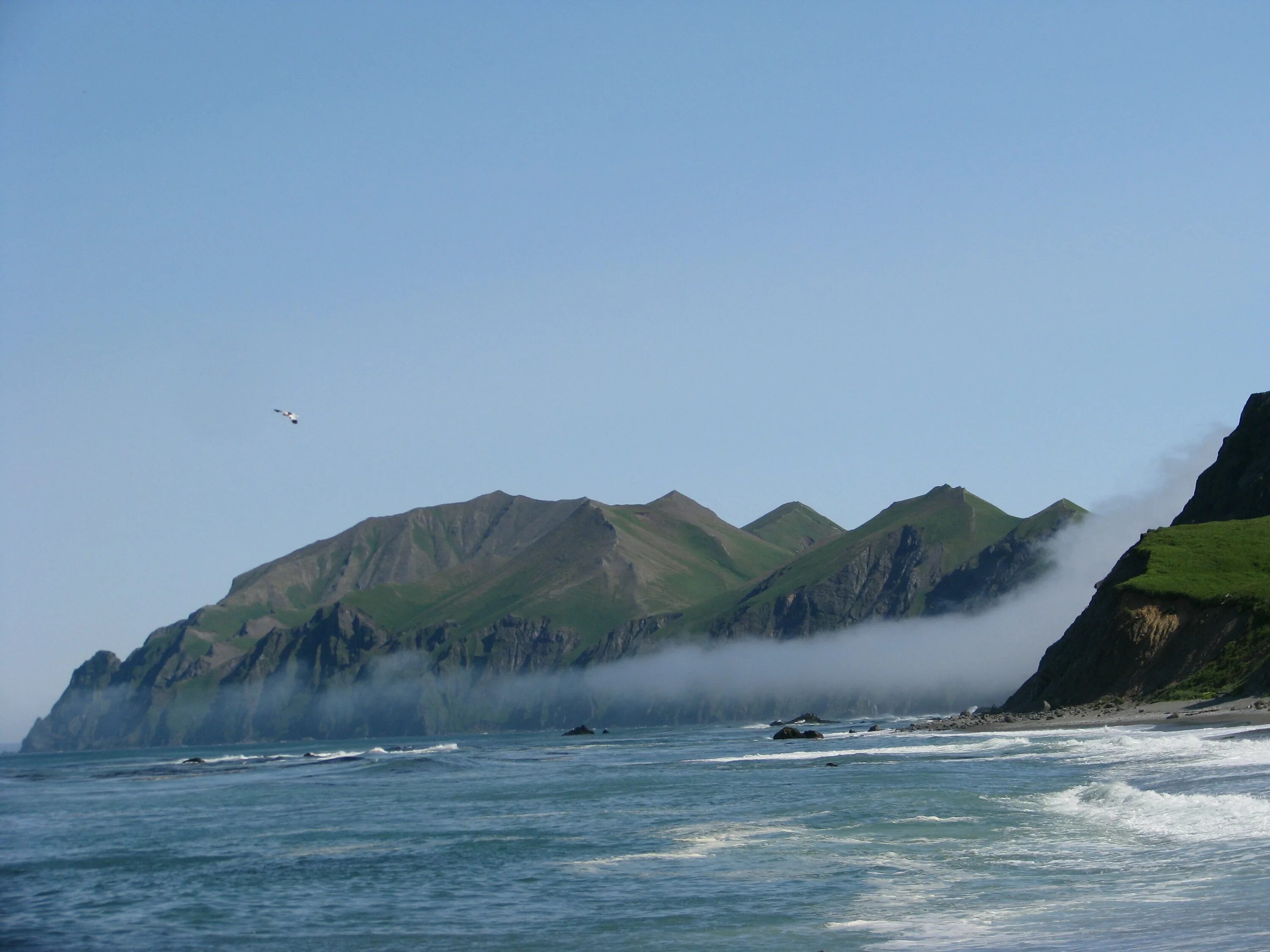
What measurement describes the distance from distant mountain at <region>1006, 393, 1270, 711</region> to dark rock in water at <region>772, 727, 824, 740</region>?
1720 cm

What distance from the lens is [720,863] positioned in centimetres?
3250

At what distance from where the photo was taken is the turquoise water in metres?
23.6

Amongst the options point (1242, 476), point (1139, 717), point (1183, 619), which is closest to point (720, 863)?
point (1139, 717)

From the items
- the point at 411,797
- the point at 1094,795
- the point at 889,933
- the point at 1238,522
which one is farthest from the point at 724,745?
the point at 889,933

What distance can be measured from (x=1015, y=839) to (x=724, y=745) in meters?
89.9

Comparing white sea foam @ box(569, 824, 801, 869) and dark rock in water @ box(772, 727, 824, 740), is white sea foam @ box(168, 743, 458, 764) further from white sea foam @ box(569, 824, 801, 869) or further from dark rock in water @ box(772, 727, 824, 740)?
white sea foam @ box(569, 824, 801, 869)

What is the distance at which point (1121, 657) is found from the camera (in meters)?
94.5

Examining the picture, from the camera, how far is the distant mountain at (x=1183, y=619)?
8256 centimetres

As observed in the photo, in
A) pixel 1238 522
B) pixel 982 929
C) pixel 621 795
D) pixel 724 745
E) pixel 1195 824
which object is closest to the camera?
pixel 982 929

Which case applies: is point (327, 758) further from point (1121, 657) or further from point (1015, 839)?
point (1015, 839)

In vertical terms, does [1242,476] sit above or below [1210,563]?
above

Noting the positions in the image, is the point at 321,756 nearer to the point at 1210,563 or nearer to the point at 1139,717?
the point at 1210,563

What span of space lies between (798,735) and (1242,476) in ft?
147

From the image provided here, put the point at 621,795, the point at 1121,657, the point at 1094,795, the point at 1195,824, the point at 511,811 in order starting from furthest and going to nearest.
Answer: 1. the point at 1121,657
2. the point at 621,795
3. the point at 511,811
4. the point at 1094,795
5. the point at 1195,824
